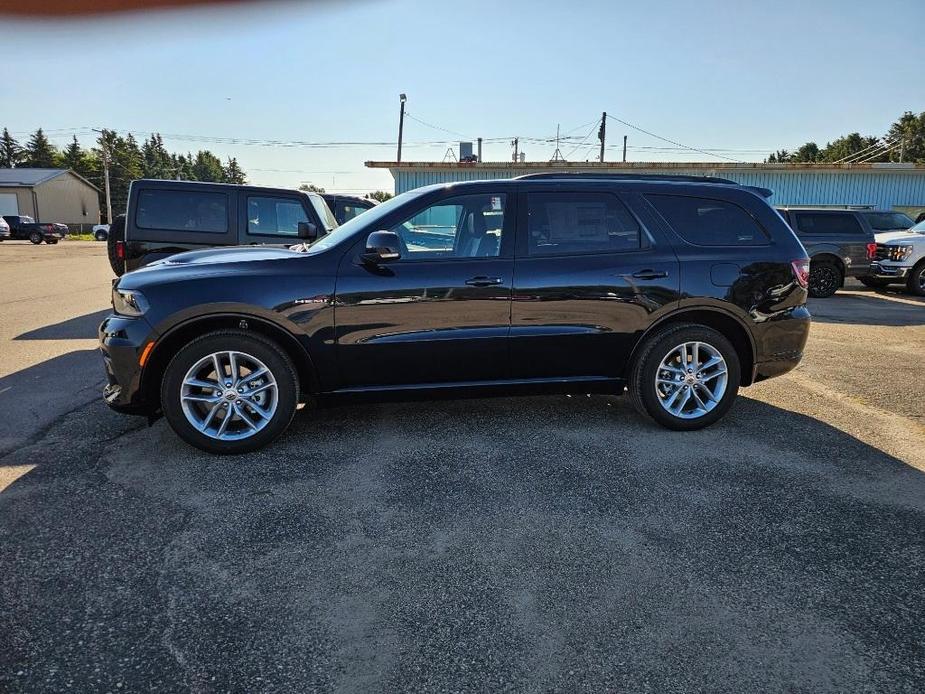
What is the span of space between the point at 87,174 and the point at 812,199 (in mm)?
94236

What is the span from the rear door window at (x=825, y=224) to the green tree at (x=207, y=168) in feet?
419

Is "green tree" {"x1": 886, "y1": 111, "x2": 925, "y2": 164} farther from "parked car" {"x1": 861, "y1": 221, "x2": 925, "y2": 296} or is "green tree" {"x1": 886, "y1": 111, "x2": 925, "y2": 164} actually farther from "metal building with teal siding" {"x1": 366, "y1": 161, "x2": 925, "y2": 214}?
"parked car" {"x1": 861, "y1": 221, "x2": 925, "y2": 296}

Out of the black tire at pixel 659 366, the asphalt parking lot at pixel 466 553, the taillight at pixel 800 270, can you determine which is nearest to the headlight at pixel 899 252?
the asphalt parking lot at pixel 466 553

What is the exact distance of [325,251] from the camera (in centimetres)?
417

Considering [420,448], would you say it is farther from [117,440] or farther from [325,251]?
[117,440]

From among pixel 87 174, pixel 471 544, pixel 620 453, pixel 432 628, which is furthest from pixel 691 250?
pixel 87 174

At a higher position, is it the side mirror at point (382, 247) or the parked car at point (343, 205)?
the parked car at point (343, 205)

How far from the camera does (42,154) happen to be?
89.9 metres

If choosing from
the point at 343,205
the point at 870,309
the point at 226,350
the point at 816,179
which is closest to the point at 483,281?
the point at 226,350

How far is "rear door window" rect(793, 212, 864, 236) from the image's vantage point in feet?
43.6

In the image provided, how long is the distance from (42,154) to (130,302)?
A: 10795 cm

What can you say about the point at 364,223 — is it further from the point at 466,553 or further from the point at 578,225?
the point at 466,553

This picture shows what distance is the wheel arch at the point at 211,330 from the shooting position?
3.98 metres

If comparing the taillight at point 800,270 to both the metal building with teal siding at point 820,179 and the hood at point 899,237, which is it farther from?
the metal building with teal siding at point 820,179
